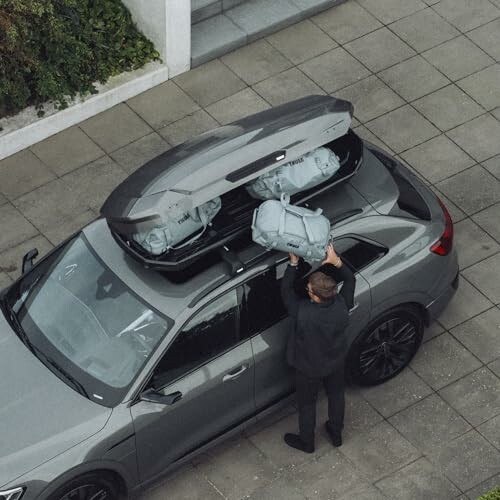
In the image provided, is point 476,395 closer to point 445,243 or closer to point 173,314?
point 445,243

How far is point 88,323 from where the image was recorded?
8.78m

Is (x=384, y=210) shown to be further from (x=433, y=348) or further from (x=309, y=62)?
(x=309, y=62)

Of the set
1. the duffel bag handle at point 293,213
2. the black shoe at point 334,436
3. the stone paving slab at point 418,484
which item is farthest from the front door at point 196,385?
the stone paving slab at point 418,484

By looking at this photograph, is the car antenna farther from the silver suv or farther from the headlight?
the headlight

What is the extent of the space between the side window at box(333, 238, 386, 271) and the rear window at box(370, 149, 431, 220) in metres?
0.39

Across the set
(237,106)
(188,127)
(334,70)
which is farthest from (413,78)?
(188,127)

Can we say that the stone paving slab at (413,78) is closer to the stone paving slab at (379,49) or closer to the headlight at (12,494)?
the stone paving slab at (379,49)

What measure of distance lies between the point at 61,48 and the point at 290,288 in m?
4.29

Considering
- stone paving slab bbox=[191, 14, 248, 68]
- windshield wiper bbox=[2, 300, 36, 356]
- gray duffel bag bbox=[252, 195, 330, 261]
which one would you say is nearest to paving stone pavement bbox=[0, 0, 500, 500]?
stone paving slab bbox=[191, 14, 248, 68]

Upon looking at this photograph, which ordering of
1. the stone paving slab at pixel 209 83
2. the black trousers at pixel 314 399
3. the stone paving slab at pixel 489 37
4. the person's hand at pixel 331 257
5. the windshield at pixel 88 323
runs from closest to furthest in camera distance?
the windshield at pixel 88 323, the person's hand at pixel 331 257, the black trousers at pixel 314 399, the stone paving slab at pixel 209 83, the stone paving slab at pixel 489 37

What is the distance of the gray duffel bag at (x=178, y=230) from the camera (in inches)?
336

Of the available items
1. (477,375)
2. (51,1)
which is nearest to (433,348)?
(477,375)

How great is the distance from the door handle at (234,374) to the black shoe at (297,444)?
92 centimetres

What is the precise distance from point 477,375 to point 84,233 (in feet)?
10.8
